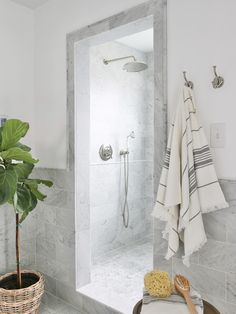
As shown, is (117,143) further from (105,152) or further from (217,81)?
(217,81)

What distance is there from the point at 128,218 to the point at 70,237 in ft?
4.23

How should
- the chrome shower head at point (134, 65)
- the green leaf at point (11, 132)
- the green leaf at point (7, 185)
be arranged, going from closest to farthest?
1. the green leaf at point (7, 185)
2. the green leaf at point (11, 132)
3. the chrome shower head at point (134, 65)

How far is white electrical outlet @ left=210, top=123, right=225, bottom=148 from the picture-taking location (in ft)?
4.99

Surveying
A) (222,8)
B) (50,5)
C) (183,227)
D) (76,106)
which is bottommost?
(183,227)

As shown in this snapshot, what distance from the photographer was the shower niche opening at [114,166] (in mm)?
2297

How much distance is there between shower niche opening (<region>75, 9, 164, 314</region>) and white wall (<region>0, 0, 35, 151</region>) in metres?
0.57

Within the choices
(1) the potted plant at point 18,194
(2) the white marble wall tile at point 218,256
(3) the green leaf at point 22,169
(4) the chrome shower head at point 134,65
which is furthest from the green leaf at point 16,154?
(4) the chrome shower head at point 134,65

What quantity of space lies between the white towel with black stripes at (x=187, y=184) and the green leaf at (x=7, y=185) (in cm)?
85

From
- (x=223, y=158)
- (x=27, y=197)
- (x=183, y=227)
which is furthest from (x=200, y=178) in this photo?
(x=27, y=197)

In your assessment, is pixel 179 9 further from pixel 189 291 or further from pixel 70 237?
pixel 70 237

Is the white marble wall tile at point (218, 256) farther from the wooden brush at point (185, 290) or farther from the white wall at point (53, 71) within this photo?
the white wall at point (53, 71)

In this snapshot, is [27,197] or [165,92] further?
[27,197]

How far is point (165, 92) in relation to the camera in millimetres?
1730

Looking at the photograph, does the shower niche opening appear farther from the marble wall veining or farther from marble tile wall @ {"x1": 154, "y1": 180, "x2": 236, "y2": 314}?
marble tile wall @ {"x1": 154, "y1": 180, "x2": 236, "y2": 314}
